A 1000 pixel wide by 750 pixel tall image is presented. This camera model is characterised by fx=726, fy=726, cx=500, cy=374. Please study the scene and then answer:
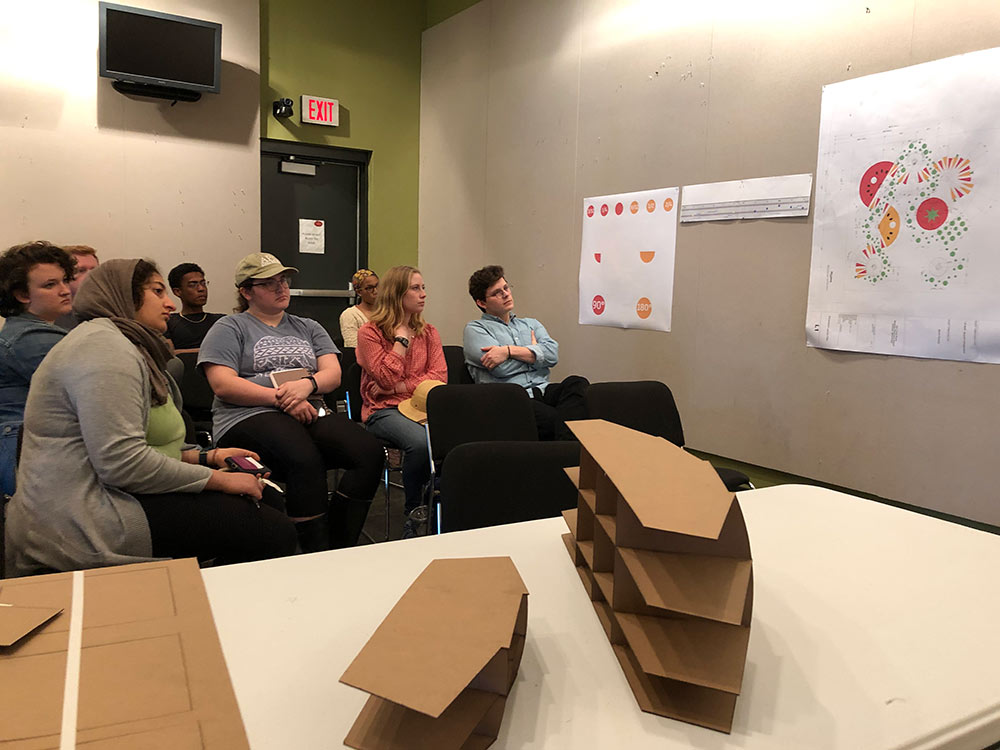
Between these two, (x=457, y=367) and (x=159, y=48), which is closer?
(x=457, y=367)

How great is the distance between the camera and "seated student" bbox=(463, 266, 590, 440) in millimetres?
3641

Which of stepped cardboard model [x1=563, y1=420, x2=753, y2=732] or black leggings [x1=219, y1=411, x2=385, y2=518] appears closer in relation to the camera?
stepped cardboard model [x1=563, y1=420, x2=753, y2=732]

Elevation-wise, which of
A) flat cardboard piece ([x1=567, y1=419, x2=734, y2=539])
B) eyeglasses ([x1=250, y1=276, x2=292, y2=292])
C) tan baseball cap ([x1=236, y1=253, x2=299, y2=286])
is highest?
tan baseball cap ([x1=236, y1=253, x2=299, y2=286])

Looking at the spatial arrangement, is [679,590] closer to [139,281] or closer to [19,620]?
[19,620]

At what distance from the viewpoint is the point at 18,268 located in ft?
8.39

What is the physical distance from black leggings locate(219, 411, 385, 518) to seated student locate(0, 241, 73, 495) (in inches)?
26.7

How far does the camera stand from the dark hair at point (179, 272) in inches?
182

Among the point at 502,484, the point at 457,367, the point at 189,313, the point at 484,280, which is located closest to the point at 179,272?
the point at 189,313

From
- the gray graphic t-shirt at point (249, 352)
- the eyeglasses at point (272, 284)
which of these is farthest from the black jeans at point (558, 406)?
the eyeglasses at point (272, 284)

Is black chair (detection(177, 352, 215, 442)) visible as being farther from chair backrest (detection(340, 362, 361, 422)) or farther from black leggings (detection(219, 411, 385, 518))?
black leggings (detection(219, 411, 385, 518))

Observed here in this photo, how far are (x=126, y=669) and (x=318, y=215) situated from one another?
222 inches

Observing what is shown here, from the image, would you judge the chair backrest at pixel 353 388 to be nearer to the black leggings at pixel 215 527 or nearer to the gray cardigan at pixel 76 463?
the black leggings at pixel 215 527

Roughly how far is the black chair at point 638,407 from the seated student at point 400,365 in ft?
2.71

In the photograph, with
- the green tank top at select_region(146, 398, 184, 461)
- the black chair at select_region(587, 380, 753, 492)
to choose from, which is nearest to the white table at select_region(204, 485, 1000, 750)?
the green tank top at select_region(146, 398, 184, 461)
